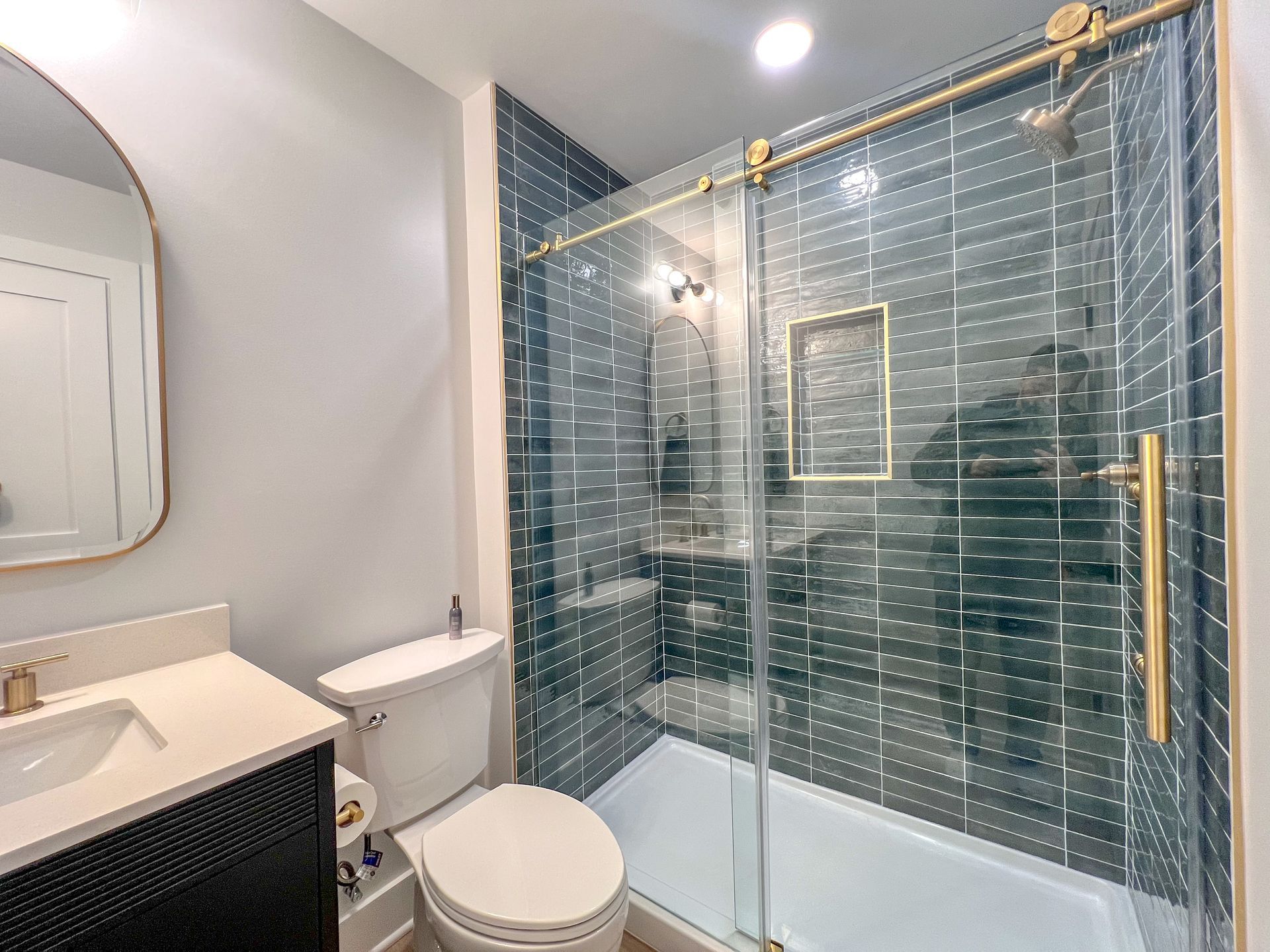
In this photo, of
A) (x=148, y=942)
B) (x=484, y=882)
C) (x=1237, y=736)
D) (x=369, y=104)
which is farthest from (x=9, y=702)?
(x=1237, y=736)

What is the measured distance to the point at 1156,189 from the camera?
3.11ft

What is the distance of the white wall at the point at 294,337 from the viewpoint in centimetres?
113

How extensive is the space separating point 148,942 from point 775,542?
1650 millimetres

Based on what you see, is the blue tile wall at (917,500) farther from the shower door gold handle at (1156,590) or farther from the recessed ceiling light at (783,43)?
the recessed ceiling light at (783,43)

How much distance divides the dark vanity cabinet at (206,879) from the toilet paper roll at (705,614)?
2.87ft

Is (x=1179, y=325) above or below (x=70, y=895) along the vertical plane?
above

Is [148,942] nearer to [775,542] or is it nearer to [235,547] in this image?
[235,547]

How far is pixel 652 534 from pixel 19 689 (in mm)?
1254

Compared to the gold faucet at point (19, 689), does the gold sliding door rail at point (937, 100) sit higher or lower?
higher

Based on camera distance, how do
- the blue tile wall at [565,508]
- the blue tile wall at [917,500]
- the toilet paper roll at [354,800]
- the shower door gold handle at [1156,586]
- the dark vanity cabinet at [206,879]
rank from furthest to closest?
the blue tile wall at [565,508] < the blue tile wall at [917,500] < the toilet paper roll at [354,800] < the shower door gold handle at [1156,586] < the dark vanity cabinet at [206,879]

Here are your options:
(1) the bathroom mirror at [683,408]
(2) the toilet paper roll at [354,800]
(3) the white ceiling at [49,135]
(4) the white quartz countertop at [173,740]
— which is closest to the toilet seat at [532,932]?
(2) the toilet paper roll at [354,800]

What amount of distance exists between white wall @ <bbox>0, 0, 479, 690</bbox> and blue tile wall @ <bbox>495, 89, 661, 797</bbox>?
17 cm

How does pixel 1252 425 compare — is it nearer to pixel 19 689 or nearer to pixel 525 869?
pixel 525 869

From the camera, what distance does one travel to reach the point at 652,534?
1524mm
